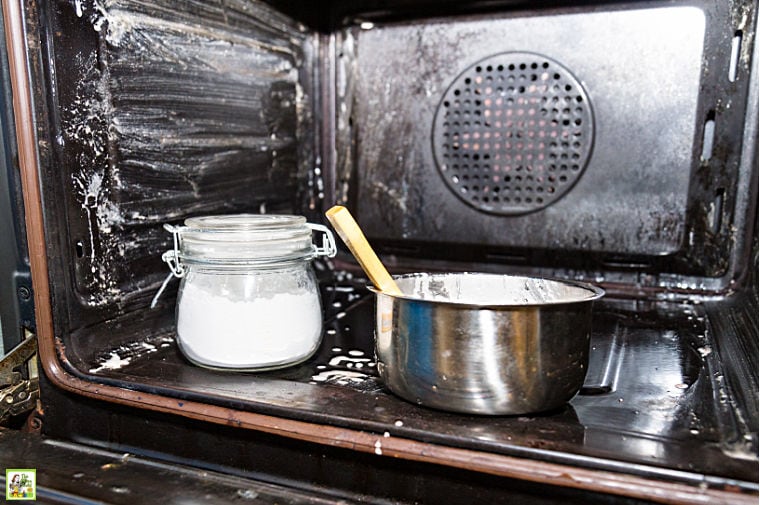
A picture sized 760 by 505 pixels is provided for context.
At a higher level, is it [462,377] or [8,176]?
[8,176]

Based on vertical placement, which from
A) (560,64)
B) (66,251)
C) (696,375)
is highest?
(560,64)

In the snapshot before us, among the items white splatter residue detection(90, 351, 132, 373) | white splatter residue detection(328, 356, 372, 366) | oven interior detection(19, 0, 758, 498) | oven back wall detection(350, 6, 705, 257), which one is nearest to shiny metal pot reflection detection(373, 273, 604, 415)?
oven interior detection(19, 0, 758, 498)

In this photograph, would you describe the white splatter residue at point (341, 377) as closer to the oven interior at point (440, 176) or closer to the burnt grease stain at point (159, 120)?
the oven interior at point (440, 176)

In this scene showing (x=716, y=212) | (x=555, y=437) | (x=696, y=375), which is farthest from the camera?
(x=716, y=212)

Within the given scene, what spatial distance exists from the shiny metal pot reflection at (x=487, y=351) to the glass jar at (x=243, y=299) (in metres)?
0.15

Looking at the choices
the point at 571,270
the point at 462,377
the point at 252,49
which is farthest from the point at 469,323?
the point at 252,49

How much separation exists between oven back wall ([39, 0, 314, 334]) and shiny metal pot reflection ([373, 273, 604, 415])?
39cm

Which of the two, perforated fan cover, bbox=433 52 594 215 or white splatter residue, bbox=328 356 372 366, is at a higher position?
perforated fan cover, bbox=433 52 594 215

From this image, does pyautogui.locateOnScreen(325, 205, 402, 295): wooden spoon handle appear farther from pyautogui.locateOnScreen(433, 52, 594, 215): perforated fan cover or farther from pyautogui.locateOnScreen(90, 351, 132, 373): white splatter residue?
pyautogui.locateOnScreen(433, 52, 594, 215): perforated fan cover

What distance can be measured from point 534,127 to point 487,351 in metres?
0.61

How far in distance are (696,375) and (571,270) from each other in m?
0.41

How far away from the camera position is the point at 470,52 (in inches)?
41.3

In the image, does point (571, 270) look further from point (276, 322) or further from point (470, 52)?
point (276, 322)

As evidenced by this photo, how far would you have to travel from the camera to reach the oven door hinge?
26.6 inches
